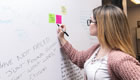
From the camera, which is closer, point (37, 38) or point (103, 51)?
point (37, 38)

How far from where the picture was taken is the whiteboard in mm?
762

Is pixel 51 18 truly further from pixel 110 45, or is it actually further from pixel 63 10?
pixel 110 45

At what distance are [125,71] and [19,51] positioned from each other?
0.51 metres

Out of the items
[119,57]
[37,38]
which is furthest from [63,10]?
[119,57]

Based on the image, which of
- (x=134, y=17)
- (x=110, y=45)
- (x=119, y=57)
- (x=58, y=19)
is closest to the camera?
(x=119, y=57)

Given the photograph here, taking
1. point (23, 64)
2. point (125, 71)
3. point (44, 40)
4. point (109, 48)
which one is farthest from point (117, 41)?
point (23, 64)

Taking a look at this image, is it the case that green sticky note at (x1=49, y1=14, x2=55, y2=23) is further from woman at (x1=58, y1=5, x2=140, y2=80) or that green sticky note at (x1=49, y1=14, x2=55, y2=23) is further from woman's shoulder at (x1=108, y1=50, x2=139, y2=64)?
woman's shoulder at (x1=108, y1=50, x2=139, y2=64)

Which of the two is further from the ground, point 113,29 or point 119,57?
point 113,29

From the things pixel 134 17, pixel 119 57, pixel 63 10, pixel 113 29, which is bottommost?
pixel 119 57

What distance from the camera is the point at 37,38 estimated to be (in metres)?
0.91


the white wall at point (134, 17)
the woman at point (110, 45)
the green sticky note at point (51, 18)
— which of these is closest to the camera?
the woman at point (110, 45)

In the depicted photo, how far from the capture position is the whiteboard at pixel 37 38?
2.50 feet

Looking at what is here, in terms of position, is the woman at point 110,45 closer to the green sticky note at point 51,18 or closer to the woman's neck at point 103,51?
the woman's neck at point 103,51

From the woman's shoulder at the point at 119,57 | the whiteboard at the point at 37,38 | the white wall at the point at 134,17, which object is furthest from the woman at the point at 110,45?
the white wall at the point at 134,17
